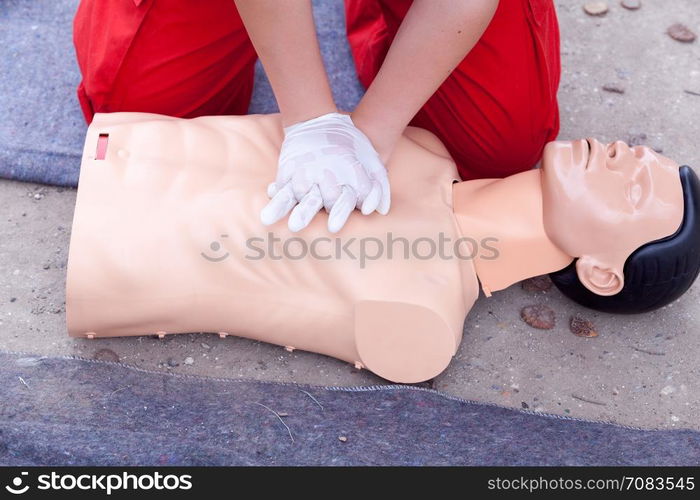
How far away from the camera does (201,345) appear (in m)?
1.48

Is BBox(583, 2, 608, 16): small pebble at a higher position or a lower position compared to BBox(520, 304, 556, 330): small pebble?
higher

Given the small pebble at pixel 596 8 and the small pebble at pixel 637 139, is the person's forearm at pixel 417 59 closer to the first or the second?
the small pebble at pixel 637 139

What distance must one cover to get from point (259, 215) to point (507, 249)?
46cm

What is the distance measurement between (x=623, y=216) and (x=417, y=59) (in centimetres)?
Answer: 46

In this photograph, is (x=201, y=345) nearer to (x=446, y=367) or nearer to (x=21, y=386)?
(x=21, y=386)

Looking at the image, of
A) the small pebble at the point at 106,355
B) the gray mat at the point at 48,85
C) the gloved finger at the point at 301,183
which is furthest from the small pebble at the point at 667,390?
the small pebble at the point at 106,355

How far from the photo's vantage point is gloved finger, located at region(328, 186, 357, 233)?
1296 millimetres

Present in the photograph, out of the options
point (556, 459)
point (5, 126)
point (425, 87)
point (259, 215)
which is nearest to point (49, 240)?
point (5, 126)

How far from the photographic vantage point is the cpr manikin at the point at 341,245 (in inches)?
51.4

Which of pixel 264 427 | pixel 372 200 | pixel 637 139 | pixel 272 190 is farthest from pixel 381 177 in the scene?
pixel 637 139

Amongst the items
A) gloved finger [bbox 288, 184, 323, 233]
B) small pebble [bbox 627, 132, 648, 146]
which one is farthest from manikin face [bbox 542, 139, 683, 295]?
small pebble [bbox 627, 132, 648, 146]

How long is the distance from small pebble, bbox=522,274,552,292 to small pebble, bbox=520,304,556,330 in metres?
0.04

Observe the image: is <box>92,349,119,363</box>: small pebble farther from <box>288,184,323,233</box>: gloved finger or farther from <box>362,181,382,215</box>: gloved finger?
<box>362,181,382,215</box>: gloved finger
